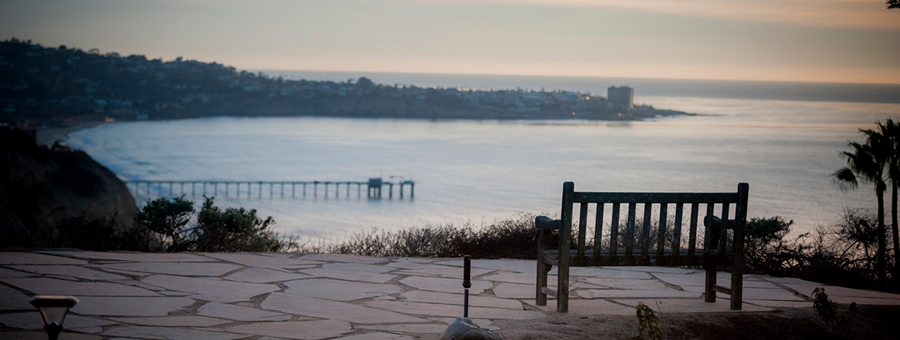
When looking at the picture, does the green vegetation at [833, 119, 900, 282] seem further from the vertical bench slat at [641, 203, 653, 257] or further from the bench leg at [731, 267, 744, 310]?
the vertical bench slat at [641, 203, 653, 257]

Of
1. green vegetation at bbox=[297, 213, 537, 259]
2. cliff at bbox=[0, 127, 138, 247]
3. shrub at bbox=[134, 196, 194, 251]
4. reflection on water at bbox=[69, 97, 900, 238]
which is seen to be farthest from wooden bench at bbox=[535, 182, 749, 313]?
cliff at bbox=[0, 127, 138, 247]

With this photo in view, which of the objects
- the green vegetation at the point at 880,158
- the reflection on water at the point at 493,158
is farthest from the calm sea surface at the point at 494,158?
the green vegetation at the point at 880,158

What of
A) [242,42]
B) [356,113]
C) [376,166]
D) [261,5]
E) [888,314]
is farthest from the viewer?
[356,113]

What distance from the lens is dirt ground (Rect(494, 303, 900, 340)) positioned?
414 centimetres

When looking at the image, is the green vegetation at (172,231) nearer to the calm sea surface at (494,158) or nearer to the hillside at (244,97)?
the calm sea surface at (494,158)

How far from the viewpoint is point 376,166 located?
7569cm

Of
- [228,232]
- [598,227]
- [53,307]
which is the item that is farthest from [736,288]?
[228,232]

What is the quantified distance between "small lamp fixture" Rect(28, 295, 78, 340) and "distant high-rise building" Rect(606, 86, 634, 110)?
142324 millimetres

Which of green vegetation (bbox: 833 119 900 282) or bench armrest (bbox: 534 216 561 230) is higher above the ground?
green vegetation (bbox: 833 119 900 282)

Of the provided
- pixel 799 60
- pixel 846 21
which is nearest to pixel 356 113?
pixel 799 60

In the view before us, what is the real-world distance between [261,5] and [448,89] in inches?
2613

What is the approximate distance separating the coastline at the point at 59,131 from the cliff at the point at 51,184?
6322 centimetres

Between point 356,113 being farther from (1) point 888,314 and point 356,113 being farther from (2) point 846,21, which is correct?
(1) point 888,314

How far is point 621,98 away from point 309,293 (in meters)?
145
